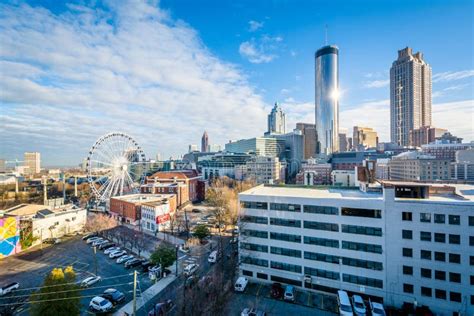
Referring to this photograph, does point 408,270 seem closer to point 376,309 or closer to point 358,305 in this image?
point 376,309

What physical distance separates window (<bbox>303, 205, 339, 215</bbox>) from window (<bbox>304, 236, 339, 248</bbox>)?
2513 mm

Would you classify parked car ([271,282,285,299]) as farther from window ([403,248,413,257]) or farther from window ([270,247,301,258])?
window ([403,248,413,257])

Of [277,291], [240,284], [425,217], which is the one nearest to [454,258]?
[425,217]

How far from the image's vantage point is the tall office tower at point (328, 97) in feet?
565

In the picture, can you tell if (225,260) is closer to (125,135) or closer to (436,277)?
(436,277)

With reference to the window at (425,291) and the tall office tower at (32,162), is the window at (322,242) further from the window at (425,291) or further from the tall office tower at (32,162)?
the tall office tower at (32,162)

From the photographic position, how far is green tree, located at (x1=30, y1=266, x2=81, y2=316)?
1435 centimetres

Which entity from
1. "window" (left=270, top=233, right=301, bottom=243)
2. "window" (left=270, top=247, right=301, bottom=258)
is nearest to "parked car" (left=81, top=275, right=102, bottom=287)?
"window" (left=270, top=247, right=301, bottom=258)

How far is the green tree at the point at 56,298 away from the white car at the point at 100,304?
426 cm

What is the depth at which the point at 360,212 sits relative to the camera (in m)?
20.7

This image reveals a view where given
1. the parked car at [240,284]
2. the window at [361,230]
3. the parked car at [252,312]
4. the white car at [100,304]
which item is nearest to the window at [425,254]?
the window at [361,230]

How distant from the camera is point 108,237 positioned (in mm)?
37562

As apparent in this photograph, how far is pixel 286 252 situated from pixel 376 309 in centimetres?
821

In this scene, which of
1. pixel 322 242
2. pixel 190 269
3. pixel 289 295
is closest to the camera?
pixel 289 295
